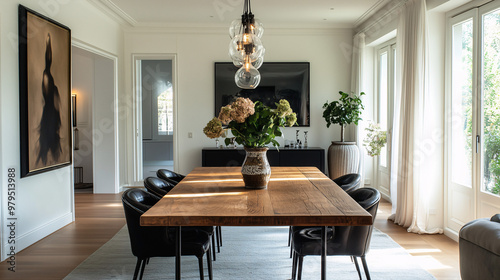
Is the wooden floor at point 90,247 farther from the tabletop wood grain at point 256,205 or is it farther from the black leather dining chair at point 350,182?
the tabletop wood grain at point 256,205

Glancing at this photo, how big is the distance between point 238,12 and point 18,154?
3859 millimetres

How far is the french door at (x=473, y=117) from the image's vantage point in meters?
3.88

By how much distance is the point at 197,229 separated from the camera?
123 inches

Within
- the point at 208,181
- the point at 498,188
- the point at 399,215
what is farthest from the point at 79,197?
the point at 498,188

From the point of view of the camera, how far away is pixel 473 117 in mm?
4191

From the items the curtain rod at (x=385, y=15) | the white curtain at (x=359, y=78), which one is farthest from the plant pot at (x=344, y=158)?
the curtain rod at (x=385, y=15)

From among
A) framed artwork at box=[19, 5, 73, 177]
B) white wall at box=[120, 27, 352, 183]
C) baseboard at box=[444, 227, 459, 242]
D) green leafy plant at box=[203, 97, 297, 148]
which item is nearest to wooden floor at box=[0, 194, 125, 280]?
framed artwork at box=[19, 5, 73, 177]

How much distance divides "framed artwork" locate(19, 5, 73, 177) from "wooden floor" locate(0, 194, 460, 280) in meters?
0.78

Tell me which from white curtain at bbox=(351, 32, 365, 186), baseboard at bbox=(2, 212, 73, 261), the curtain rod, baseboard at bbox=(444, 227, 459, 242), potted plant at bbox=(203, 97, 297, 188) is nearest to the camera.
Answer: potted plant at bbox=(203, 97, 297, 188)

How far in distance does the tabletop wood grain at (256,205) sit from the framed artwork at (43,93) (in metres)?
1.91

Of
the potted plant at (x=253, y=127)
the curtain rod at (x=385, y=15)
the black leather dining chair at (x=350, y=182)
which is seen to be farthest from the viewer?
the curtain rod at (x=385, y=15)

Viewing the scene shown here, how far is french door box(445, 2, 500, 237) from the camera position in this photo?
12.7 feet

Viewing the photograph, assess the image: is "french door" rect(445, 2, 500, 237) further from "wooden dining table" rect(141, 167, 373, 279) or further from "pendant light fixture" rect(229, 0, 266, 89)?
"pendant light fixture" rect(229, 0, 266, 89)

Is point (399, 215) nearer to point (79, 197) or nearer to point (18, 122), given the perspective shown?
point (18, 122)
